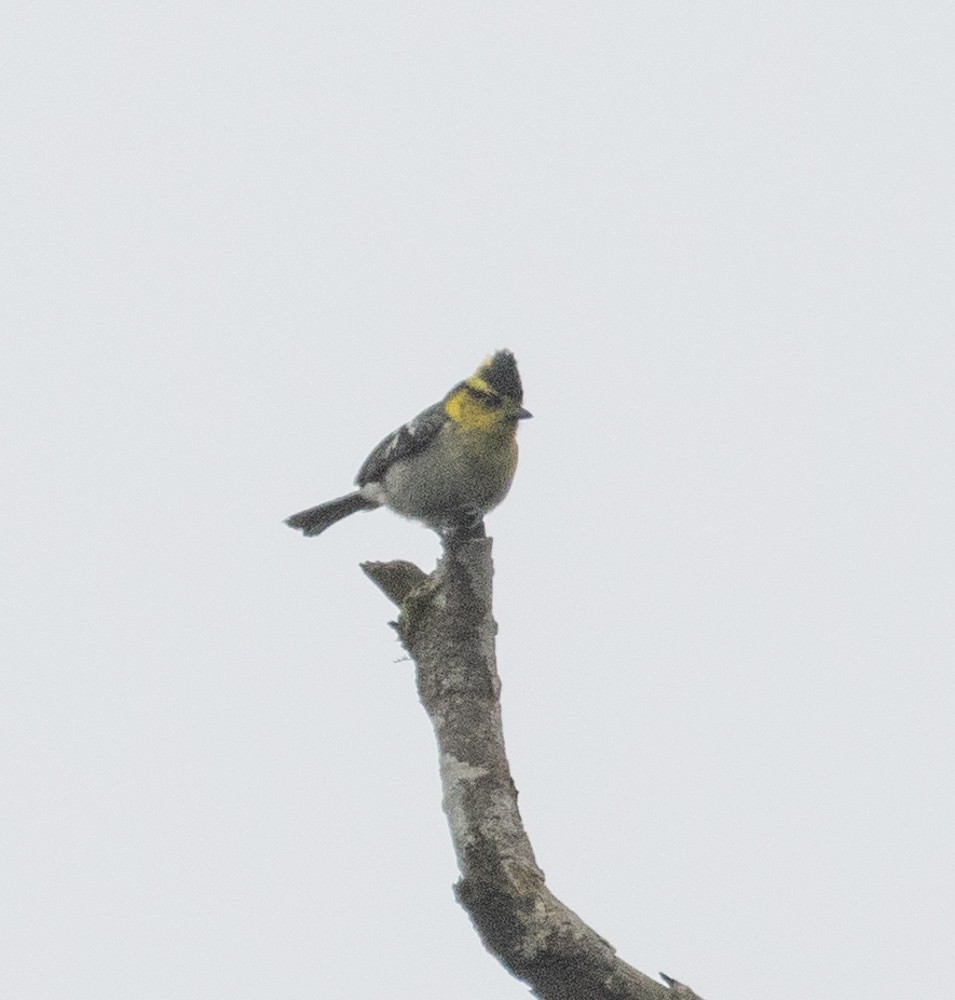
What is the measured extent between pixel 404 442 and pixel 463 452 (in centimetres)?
60

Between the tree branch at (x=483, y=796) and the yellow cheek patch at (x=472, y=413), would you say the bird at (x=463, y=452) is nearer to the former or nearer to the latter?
the yellow cheek patch at (x=472, y=413)

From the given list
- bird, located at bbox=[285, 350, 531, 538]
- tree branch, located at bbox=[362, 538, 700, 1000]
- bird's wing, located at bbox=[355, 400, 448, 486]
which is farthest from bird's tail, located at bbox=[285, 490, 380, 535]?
tree branch, located at bbox=[362, 538, 700, 1000]

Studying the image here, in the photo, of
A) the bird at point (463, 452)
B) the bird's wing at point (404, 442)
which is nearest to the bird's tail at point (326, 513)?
the bird's wing at point (404, 442)

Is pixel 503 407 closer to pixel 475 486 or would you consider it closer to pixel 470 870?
pixel 475 486

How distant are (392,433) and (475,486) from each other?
100cm

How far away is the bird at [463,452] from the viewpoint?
9.12 meters

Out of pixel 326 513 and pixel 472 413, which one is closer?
pixel 472 413

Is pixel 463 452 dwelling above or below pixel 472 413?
below

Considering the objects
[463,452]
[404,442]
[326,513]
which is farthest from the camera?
[326,513]

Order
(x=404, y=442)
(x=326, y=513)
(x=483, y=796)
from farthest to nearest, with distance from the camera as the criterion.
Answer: (x=326, y=513), (x=404, y=442), (x=483, y=796)

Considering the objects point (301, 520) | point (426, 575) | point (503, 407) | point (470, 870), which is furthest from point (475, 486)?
point (470, 870)

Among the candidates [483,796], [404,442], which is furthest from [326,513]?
[483,796]

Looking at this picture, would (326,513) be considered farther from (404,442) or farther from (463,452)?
(463,452)

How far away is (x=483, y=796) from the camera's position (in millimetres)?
5102
